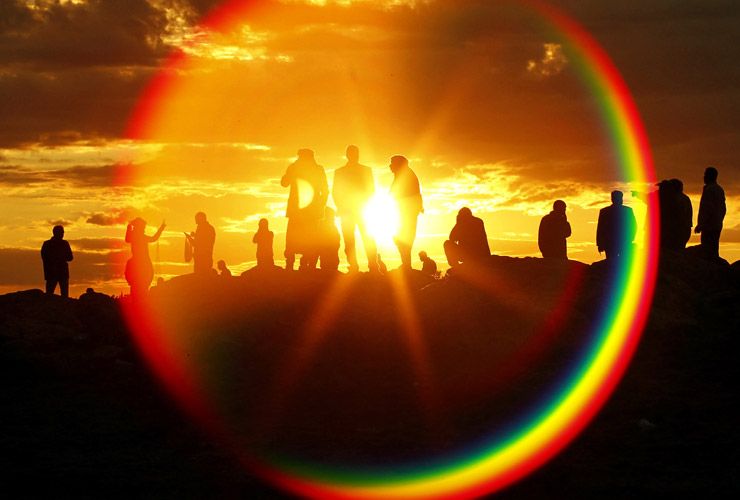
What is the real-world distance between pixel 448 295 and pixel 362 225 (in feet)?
10.6

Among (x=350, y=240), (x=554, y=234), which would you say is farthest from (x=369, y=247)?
(x=554, y=234)

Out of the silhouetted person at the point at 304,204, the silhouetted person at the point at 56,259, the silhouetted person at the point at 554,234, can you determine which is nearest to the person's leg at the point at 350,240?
the silhouetted person at the point at 304,204

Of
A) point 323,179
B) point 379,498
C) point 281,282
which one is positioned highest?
point 323,179

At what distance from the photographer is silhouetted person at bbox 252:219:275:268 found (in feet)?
98.9

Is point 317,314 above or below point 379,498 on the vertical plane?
above

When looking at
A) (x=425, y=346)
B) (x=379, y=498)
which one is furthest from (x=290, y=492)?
(x=425, y=346)

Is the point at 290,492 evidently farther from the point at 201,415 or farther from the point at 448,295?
the point at 448,295

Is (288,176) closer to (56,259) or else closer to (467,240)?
(467,240)

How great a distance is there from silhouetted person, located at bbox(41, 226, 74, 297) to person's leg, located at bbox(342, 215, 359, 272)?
Answer: 694cm

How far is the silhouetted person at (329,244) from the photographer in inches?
1034

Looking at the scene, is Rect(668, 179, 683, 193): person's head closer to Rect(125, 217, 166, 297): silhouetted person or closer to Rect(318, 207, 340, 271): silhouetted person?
Rect(318, 207, 340, 271): silhouetted person

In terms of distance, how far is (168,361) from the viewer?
21.6m

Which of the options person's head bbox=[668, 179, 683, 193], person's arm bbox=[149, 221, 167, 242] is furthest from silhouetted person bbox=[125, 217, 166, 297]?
person's head bbox=[668, 179, 683, 193]

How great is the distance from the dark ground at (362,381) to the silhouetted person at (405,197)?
3.98 feet
